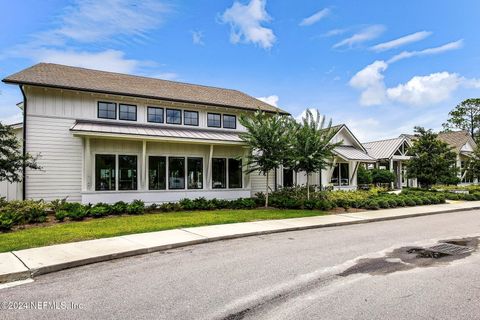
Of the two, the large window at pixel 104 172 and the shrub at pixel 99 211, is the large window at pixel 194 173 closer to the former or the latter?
the large window at pixel 104 172

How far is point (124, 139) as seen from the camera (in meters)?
15.4

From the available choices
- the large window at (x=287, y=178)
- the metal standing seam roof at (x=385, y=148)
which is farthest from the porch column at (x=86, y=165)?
the metal standing seam roof at (x=385, y=148)

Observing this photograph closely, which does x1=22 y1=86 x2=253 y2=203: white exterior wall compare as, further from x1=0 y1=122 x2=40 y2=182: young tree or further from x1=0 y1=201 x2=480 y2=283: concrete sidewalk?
x1=0 y1=201 x2=480 y2=283: concrete sidewalk

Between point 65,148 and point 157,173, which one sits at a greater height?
point 65,148

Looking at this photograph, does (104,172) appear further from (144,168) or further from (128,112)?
(128,112)

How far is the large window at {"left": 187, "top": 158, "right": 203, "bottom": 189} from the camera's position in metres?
17.7

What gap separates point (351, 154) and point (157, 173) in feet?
47.4

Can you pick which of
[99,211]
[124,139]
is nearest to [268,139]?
[124,139]

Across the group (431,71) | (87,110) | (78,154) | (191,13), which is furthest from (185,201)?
(431,71)

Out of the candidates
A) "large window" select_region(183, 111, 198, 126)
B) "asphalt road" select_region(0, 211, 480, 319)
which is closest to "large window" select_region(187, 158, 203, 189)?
"large window" select_region(183, 111, 198, 126)

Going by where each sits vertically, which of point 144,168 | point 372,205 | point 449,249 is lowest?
point 449,249

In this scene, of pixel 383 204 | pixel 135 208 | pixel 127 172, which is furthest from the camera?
pixel 383 204

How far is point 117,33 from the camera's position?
17.9 meters

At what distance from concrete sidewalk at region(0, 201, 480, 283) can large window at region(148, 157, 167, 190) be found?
6821mm
